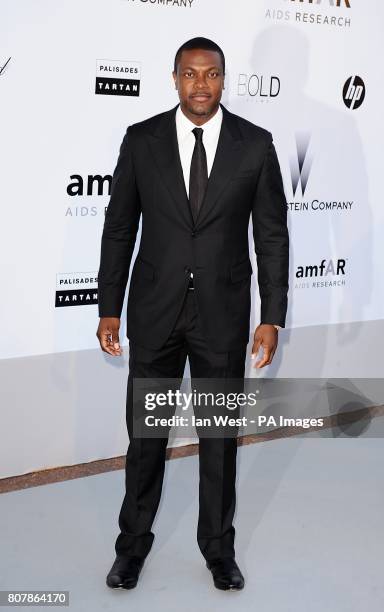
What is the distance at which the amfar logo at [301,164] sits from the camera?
526 cm

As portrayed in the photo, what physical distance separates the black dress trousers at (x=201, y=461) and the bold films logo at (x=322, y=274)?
2056 mm

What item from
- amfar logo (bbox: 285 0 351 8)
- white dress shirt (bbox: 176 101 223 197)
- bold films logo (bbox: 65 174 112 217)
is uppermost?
amfar logo (bbox: 285 0 351 8)

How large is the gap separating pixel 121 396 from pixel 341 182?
185 cm

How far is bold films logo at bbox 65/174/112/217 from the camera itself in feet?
14.7

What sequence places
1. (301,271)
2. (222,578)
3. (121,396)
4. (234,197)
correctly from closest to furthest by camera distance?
(234,197), (222,578), (121,396), (301,271)

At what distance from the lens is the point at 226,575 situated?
346 centimetres

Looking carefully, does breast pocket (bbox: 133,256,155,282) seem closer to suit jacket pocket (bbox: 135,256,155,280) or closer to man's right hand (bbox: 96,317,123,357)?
suit jacket pocket (bbox: 135,256,155,280)

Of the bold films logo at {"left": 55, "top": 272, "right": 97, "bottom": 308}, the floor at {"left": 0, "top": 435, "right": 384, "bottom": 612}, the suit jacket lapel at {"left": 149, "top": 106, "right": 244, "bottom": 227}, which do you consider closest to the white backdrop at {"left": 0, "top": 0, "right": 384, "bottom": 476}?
the bold films logo at {"left": 55, "top": 272, "right": 97, "bottom": 308}

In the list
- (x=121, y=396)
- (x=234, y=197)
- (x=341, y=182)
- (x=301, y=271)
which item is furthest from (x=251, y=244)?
(x=234, y=197)

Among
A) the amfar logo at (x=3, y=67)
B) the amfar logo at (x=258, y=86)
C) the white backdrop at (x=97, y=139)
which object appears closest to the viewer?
the amfar logo at (x=3, y=67)

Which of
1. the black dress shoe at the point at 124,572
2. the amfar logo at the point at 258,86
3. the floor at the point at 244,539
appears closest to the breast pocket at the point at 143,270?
the black dress shoe at the point at 124,572

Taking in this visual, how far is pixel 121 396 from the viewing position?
488 cm

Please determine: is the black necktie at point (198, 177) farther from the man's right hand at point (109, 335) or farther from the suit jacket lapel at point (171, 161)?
the man's right hand at point (109, 335)

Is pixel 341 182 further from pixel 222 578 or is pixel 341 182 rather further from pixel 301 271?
pixel 222 578
